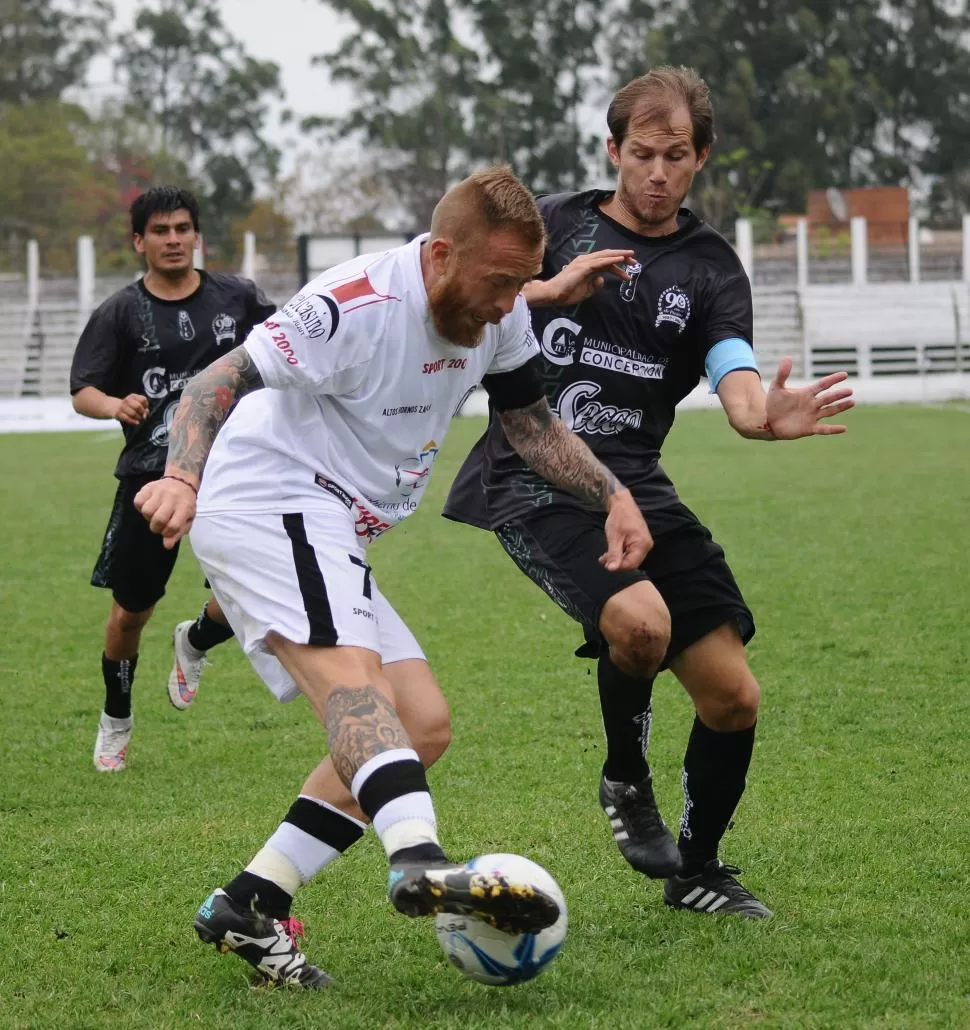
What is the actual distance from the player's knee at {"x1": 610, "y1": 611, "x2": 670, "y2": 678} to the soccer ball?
1.03m

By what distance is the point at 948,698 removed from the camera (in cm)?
702

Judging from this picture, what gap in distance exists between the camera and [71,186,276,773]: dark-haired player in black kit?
6621 millimetres

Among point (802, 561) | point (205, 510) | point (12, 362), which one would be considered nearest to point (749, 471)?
point (802, 561)

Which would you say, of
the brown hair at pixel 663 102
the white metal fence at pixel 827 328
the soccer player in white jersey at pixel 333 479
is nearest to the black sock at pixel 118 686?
the soccer player in white jersey at pixel 333 479

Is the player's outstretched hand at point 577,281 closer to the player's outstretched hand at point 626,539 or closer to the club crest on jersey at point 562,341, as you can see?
the club crest on jersey at point 562,341

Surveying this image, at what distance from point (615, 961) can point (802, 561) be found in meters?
7.49

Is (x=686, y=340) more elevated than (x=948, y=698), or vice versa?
(x=686, y=340)

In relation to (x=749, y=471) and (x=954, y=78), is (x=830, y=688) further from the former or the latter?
(x=954, y=78)

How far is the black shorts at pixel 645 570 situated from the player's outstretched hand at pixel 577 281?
62 cm

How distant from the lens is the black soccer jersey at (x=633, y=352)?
4781 millimetres

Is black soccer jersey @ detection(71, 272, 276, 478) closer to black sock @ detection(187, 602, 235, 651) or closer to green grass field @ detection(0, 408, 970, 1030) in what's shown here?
black sock @ detection(187, 602, 235, 651)

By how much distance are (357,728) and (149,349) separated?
3.67 m

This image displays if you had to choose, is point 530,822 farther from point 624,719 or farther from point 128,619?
point 128,619

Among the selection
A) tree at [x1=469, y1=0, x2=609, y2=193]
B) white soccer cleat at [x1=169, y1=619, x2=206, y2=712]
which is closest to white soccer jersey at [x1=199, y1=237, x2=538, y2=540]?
white soccer cleat at [x1=169, y1=619, x2=206, y2=712]
